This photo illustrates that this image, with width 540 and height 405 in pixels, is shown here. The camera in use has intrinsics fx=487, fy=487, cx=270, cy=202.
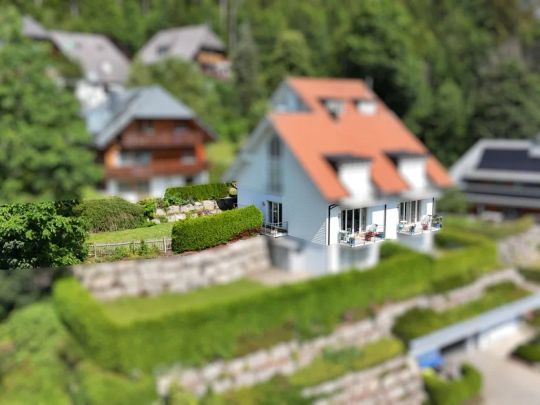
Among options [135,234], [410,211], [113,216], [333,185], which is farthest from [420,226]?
[113,216]

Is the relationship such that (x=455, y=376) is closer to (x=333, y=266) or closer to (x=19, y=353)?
(x=333, y=266)

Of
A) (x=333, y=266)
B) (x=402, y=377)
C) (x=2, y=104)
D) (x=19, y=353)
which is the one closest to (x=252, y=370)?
(x=402, y=377)

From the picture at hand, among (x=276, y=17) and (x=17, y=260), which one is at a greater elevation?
(x=276, y=17)

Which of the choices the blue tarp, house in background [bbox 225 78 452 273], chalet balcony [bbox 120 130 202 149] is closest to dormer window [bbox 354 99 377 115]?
house in background [bbox 225 78 452 273]

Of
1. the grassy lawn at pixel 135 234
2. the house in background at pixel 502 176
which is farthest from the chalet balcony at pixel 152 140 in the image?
the house in background at pixel 502 176

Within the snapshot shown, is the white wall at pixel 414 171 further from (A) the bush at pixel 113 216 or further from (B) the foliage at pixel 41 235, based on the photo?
(B) the foliage at pixel 41 235
